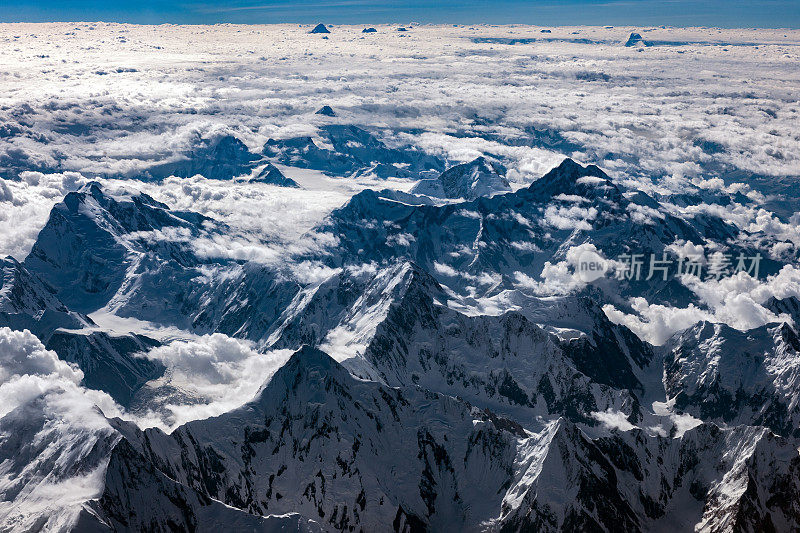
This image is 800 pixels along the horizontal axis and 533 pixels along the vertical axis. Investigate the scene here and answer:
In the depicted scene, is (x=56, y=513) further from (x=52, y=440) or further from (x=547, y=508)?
(x=547, y=508)

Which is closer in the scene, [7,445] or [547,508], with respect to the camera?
[7,445]

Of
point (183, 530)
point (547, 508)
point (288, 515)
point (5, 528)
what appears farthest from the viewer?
point (547, 508)

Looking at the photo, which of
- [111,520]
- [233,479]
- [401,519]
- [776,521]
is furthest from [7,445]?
[776,521]

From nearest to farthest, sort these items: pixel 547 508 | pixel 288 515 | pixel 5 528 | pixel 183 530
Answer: pixel 5 528
pixel 183 530
pixel 288 515
pixel 547 508

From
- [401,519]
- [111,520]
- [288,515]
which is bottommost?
[401,519]

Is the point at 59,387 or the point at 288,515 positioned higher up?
the point at 59,387

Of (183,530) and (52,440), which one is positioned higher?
(52,440)

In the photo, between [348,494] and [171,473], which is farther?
[348,494]

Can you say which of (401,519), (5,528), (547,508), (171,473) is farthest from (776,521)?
(5,528)

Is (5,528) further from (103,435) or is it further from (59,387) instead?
(59,387)
